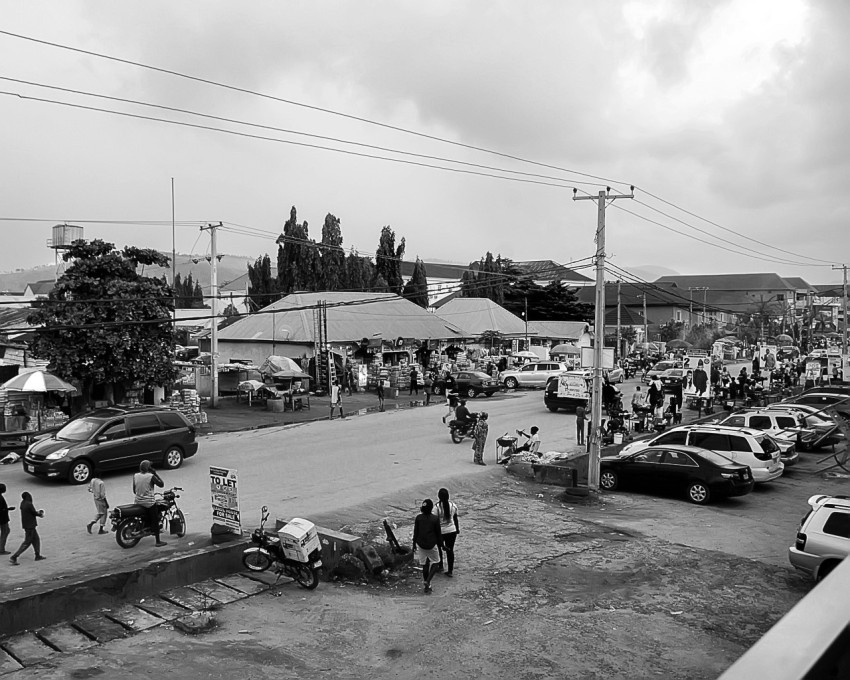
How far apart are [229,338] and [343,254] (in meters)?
31.8

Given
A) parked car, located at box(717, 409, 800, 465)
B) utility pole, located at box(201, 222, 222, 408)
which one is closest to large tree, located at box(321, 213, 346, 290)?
utility pole, located at box(201, 222, 222, 408)

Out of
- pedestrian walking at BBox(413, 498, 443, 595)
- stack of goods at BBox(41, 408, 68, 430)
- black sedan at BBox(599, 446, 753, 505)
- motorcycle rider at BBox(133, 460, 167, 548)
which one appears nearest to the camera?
pedestrian walking at BBox(413, 498, 443, 595)

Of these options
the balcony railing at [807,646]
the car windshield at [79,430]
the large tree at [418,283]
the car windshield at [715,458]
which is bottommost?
the car windshield at [715,458]

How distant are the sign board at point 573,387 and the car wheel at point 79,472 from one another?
20.4 meters

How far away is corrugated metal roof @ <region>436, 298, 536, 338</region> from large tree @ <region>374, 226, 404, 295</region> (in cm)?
1189

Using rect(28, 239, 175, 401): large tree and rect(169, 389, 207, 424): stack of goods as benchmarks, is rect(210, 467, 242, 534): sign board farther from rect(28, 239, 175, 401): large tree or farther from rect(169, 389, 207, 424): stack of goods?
rect(169, 389, 207, 424): stack of goods

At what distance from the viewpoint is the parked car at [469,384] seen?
1523 inches

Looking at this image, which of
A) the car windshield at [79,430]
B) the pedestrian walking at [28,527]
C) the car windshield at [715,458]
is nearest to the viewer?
the pedestrian walking at [28,527]

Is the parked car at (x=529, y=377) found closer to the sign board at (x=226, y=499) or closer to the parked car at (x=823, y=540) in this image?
the parked car at (x=823, y=540)

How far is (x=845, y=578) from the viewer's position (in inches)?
68.9

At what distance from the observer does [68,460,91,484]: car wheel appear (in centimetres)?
1719

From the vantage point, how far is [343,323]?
46.3 m

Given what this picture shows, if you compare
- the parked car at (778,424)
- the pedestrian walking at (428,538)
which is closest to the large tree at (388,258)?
the parked car at (778,424)

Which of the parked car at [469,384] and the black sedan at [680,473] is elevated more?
the parked car at [469,384]
